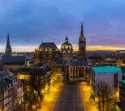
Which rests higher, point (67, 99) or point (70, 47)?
point (70, 47)

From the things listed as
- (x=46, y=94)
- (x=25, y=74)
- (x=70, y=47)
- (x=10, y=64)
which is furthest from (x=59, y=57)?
(x=46, y=94)

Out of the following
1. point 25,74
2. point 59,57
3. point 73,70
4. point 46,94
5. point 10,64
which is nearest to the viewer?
point 46,94

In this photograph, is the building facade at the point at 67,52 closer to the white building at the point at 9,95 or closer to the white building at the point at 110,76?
the white building at the point at 110,76

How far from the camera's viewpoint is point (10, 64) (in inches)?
5576

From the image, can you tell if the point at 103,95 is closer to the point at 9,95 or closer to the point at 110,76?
the point at 110,76

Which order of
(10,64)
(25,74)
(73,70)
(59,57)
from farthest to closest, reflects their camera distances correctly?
(59,57)
(10,64)
(73,70)
(25,74)

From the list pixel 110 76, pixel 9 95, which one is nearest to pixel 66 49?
pixel 110 76

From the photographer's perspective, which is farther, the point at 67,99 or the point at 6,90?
the point at 67,99

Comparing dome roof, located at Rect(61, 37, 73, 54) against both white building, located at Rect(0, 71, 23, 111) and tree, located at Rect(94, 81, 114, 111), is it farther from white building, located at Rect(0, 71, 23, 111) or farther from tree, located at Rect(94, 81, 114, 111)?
white building, located at Rect(0, 71, 23, 111)

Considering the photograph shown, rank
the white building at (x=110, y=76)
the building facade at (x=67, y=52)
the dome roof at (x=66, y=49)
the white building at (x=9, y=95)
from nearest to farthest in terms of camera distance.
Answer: the white building at (x=9, y=95) → the white building at (x=110, y=76) → the building facade at (x=67, y=52) → the dome roof at (x=66, y=49)

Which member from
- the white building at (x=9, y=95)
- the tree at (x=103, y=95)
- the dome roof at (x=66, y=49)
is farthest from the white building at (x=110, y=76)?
the dome roof at (x=66, y=49)

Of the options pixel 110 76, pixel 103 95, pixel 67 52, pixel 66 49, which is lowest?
pixel 103 95

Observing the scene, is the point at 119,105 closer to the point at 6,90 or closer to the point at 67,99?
the point at 67,99

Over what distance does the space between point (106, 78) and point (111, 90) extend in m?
3.39
